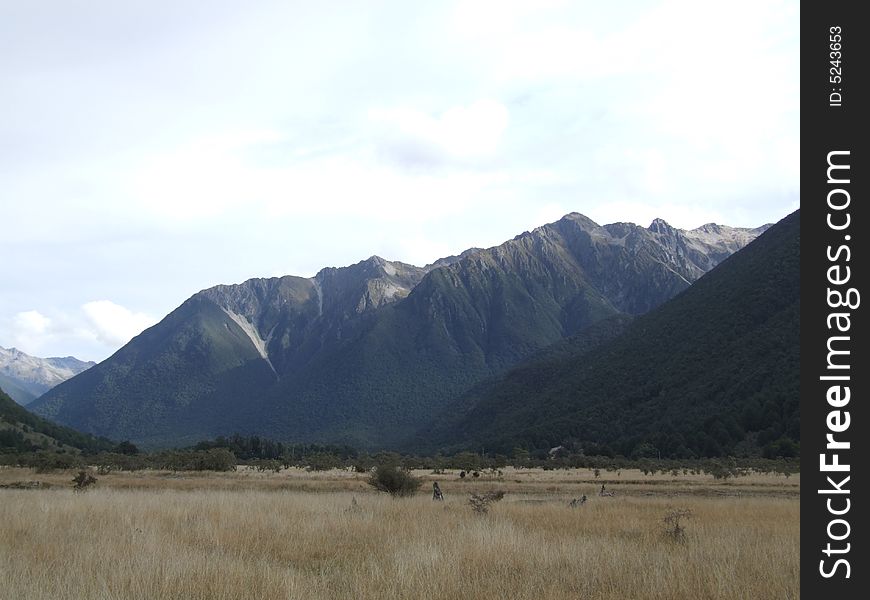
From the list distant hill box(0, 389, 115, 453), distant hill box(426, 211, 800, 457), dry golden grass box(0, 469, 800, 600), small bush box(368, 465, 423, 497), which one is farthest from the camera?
distant hill box(0, 389, 115, 453)

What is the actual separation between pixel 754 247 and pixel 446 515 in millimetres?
127722

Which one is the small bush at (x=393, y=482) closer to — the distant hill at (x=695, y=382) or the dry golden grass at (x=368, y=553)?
the dry golden grass at (x=368, y=553)

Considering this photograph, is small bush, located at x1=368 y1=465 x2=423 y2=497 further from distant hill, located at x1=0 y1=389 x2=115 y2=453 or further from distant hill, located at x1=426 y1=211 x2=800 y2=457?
distant hill, located at x1=0 y1=389 x2=115 y2=453

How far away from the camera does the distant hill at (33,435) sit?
9700 centimetres

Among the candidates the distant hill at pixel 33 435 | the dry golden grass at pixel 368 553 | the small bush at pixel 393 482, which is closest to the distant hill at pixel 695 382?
the small bush at pixel 393 482

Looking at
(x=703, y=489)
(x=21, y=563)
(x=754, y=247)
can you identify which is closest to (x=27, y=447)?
(x=703, y=489)

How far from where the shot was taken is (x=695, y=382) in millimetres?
102875

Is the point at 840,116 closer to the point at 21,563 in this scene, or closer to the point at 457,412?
the point at 21,563

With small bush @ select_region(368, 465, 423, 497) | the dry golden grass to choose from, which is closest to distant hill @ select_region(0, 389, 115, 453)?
small bush @ select_region(368, 465, 423, 497)

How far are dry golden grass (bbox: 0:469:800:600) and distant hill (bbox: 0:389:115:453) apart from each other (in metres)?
94.1

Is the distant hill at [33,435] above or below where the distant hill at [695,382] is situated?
below

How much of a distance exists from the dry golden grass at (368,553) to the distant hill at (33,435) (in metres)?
94.1

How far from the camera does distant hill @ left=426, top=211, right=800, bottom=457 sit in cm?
8294

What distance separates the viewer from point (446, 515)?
16.1m
